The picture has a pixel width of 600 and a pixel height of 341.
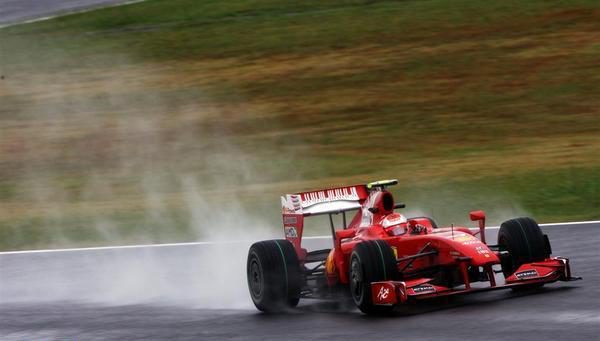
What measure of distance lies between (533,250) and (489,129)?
13.3 meters

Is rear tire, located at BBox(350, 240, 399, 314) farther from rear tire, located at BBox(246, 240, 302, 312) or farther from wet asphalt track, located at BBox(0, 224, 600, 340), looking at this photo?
rear tire, located at BBox(246, 240, 302, 312)

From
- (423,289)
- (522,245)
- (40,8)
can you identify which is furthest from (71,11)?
(423,289)

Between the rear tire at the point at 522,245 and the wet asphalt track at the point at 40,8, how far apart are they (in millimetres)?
24697

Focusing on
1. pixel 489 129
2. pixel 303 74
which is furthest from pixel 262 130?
pixel 489 129

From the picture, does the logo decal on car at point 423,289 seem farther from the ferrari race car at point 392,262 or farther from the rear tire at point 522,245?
the rear tire at point 522,245

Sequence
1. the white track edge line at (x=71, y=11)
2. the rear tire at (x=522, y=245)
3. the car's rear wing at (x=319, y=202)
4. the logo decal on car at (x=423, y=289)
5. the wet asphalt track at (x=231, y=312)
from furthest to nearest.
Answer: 1. the white track edge line at (x=71, y=11)
2. the car's rear wing at (x=319, y=202)
3. the rear tire at (x=522, y=245)
4. the logo decal on car at (x=423, y=289)
5. the wet asphalt track at (x=231, y=312)

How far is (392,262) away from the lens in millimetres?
9281

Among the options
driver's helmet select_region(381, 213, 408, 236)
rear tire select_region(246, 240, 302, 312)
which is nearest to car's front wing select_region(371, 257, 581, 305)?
driver's helmet select_region(381, 213, 408, 236)

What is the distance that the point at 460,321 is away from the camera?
28.4 ft

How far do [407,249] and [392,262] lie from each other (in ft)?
2.25

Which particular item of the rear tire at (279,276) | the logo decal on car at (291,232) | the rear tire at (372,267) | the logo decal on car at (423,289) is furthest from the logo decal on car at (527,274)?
the logo decal on car at (291,232)

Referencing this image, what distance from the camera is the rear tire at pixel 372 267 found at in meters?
9.20

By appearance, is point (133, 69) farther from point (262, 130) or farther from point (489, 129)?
point (489, 129)

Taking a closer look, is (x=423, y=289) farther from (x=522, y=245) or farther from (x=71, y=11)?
(x=71, y=11)
